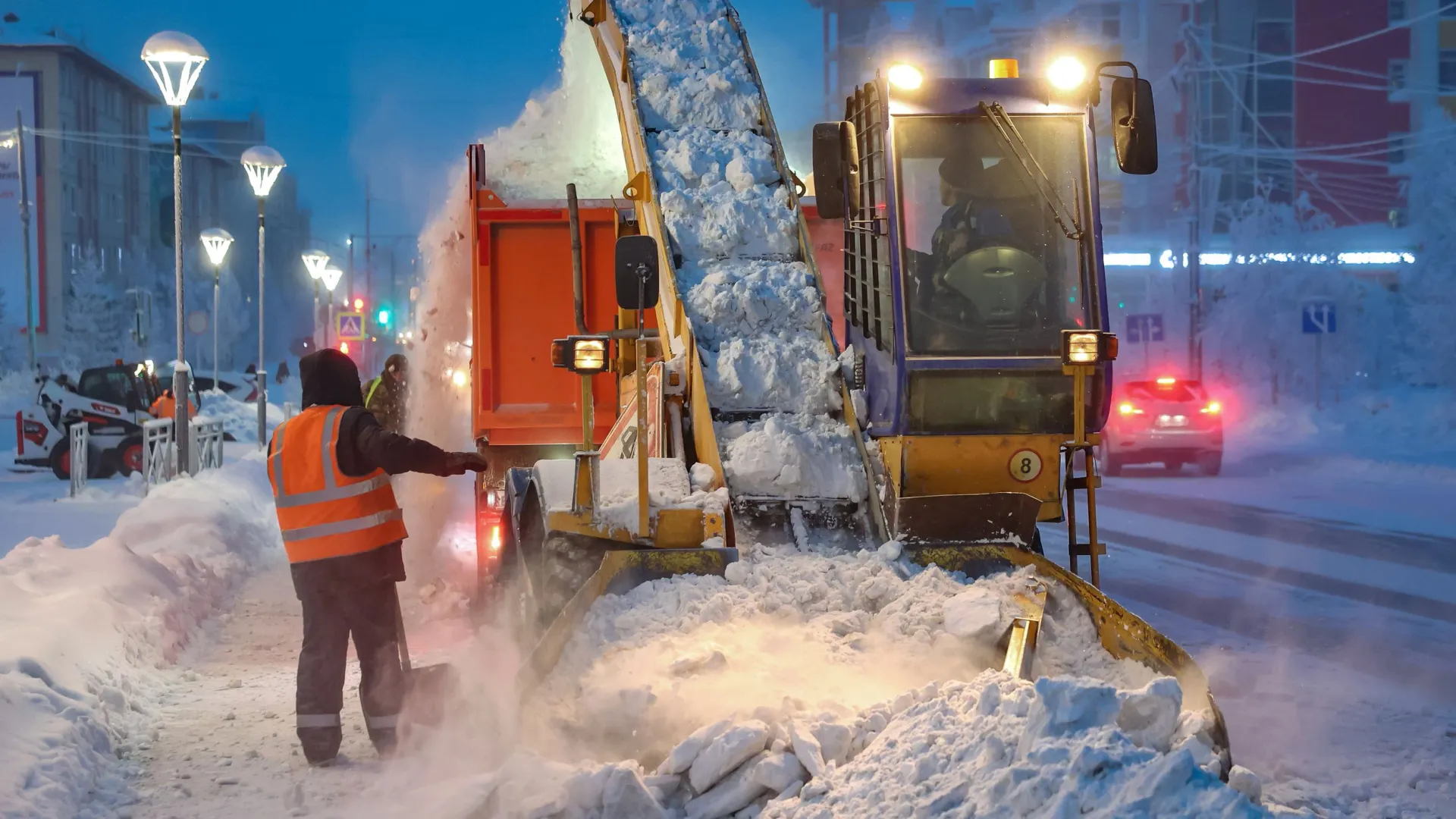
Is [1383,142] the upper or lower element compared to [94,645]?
upper

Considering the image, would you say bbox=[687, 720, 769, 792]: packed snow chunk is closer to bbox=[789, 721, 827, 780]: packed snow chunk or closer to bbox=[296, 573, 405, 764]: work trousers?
bbox=[789, 721, 827, 780]: packed snow chunk

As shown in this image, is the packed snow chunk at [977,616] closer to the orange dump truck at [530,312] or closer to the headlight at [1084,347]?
the headlight at [1084,347]

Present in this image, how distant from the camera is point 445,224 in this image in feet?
34.0

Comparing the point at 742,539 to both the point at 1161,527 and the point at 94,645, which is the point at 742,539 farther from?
the point at 1161,527

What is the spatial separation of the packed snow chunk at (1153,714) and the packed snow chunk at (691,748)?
1269mm

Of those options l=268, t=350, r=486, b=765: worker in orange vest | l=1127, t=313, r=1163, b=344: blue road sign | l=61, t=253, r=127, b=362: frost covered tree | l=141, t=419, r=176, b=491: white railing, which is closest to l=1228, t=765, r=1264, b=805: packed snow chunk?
l=268, t=350, r=486, b=765: worker in orange vest

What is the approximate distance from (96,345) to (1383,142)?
2161 inches

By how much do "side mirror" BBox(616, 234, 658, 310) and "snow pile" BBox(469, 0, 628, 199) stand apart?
3791mm

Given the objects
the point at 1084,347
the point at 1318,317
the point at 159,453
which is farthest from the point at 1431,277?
the point at 1084,347

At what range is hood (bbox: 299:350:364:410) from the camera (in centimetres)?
599

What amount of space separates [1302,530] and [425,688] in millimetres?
10652

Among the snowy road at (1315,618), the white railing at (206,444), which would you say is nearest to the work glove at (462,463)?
the snowy road at (1315,618)

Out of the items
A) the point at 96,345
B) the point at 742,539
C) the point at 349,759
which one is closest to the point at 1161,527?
the point at 742,539

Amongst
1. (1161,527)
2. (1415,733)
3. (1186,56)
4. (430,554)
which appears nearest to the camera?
(1415,733)
